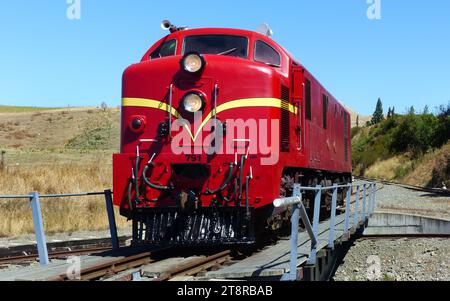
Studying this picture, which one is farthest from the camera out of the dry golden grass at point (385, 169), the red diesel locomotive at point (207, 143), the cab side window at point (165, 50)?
the dry golden grass at point (385, 169)

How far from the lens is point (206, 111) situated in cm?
823

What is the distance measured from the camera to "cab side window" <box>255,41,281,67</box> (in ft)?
29.4

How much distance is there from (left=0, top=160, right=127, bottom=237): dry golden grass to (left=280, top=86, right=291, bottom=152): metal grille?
27.2ft

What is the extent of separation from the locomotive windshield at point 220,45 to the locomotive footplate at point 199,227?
2.54m

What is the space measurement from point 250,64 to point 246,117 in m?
0.77

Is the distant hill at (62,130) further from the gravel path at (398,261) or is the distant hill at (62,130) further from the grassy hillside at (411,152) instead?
the gravel path at (398,261)

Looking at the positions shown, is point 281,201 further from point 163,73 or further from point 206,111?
point 163,73

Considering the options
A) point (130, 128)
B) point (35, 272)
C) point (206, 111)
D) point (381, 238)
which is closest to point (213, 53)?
point (206, 111)

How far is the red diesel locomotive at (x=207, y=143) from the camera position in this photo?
7.86 metres

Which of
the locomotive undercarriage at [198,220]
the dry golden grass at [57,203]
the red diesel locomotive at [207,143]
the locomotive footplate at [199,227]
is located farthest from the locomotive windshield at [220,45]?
the dry golden grass at [57,203]

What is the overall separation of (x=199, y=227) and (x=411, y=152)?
165 feet

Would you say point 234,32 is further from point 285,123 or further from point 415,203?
point 415,203

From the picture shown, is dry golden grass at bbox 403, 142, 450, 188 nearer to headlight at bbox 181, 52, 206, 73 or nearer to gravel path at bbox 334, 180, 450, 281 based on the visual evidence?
gravel path at bbox 334, 180, 450, 281
